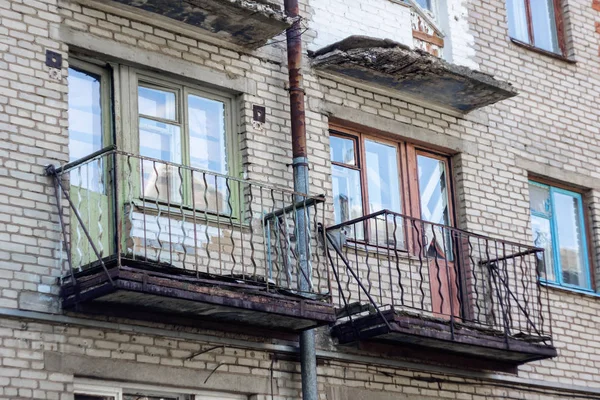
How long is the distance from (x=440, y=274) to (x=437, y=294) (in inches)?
8.3

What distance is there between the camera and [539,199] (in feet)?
46.0

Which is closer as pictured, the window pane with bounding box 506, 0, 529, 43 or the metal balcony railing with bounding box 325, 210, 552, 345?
the metal balcony railing with bounding box 325, 210, 552, 345

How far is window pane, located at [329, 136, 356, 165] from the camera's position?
12211 millimetres

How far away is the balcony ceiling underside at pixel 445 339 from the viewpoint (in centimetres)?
1092

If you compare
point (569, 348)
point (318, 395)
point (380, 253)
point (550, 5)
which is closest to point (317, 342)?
point (318, 395)

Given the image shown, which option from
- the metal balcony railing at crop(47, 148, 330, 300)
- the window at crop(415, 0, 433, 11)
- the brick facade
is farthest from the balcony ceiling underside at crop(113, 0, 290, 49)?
the window at crop(415, 0, 433, 11)

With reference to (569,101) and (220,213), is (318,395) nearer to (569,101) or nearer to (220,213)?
(220,213)

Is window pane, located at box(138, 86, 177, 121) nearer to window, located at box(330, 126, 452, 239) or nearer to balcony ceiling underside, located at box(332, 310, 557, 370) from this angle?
window, located at box(330, 126, 452, 239)

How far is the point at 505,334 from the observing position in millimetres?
11797

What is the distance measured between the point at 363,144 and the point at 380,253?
3.73 ft

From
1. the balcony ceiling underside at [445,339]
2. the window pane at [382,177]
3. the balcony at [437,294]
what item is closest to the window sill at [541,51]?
the balcony at [437,294]

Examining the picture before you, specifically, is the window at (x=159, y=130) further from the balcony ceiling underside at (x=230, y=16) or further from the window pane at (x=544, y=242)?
the window pane at (x=544, y=242)

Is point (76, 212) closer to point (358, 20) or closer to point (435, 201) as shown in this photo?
A: point (358, 20)

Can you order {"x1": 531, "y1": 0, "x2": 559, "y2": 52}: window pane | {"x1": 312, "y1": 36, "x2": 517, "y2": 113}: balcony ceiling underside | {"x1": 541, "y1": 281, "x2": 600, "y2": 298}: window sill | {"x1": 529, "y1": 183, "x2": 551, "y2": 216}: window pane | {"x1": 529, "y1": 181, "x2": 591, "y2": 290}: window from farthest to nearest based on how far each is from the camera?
{"x1": 531, "y1": 0, "x2": 559, "y2": 52}: window pane
{"x1": 529, "y1": 183, "x2": 551, "y2": 216}: window pane
{"x1": 529, "y1": 181, "x2": 591, "y2": 290}: window
{"x1": 541, "y1": 281, "x2": 600, "y2": 298}: window sill
{"x1": 312, "y1": 36, "x2": 517, "y2": 113}: balcony ceiling underside
